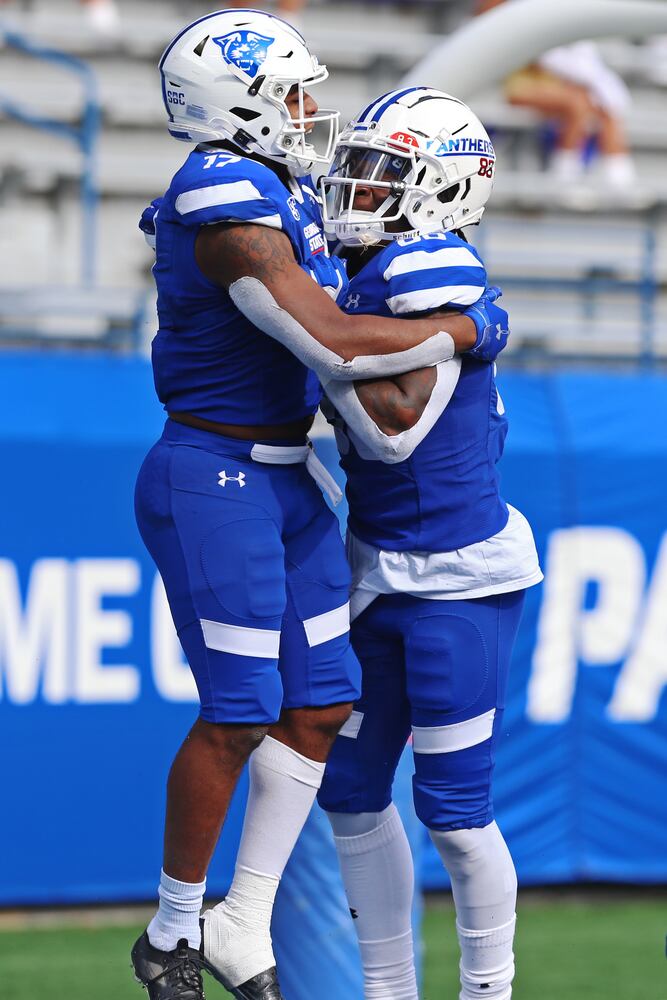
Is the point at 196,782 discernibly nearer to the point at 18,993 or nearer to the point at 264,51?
the point at 264,51

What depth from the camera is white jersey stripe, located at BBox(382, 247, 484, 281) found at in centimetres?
292

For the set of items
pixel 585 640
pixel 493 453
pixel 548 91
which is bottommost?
pixel 585 640

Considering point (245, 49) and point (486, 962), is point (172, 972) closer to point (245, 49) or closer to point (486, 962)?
point (486, 962)

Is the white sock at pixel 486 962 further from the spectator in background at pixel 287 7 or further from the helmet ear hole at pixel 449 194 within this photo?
the spectator in background at pixel 287 7

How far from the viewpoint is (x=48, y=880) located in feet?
18.9

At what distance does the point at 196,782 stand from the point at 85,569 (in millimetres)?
2994

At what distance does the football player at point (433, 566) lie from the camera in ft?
9.95

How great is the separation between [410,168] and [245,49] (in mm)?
390

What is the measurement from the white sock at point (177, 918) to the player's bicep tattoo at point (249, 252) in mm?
1120

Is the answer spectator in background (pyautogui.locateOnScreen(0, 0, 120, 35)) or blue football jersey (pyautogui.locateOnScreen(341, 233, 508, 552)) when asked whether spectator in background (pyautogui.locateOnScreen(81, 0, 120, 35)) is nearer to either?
spectator in background (pyautogui.locateOnScreen(0, 0, 120, 35))

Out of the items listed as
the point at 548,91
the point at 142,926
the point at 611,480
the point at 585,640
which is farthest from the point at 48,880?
the point at 548,91

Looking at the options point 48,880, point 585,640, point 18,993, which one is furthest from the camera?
point 585,640

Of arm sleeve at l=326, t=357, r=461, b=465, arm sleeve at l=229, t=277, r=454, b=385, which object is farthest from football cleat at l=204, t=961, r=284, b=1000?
arm sleeve at l=229, t=277, r=454, b=385

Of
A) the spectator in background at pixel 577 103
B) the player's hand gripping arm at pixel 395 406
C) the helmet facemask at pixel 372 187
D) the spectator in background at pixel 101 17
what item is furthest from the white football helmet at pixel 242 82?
the spectator in background at pixel 577 103
